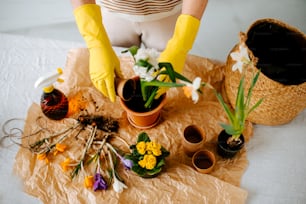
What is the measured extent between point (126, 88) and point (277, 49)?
19.0 inches

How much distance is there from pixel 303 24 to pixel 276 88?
1100mm

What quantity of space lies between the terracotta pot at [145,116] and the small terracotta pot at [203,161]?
165mm

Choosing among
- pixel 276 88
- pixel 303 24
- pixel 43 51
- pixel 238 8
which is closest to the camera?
pixel 276 88

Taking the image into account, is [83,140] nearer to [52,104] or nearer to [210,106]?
[52,104]

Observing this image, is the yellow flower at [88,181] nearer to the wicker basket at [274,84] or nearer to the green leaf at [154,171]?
the green leaf at [154,171]

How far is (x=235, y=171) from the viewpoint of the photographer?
0.81 meters

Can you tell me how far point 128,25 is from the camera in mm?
1074

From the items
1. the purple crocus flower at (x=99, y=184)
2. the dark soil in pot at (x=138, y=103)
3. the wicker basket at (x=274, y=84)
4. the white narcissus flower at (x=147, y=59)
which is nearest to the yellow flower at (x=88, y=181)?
the purple crocus flower at (x=99, y=184)

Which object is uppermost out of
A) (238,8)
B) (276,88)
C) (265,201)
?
(276,88)

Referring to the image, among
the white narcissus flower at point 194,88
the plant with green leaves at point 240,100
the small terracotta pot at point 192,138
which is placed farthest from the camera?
the small terracotta pot at point 192,138

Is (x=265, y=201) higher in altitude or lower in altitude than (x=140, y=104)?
lower

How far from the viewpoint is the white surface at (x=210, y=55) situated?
2.64 feet

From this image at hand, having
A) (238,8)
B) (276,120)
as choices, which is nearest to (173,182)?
(276,120)

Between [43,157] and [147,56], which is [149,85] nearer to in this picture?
[147,56]
